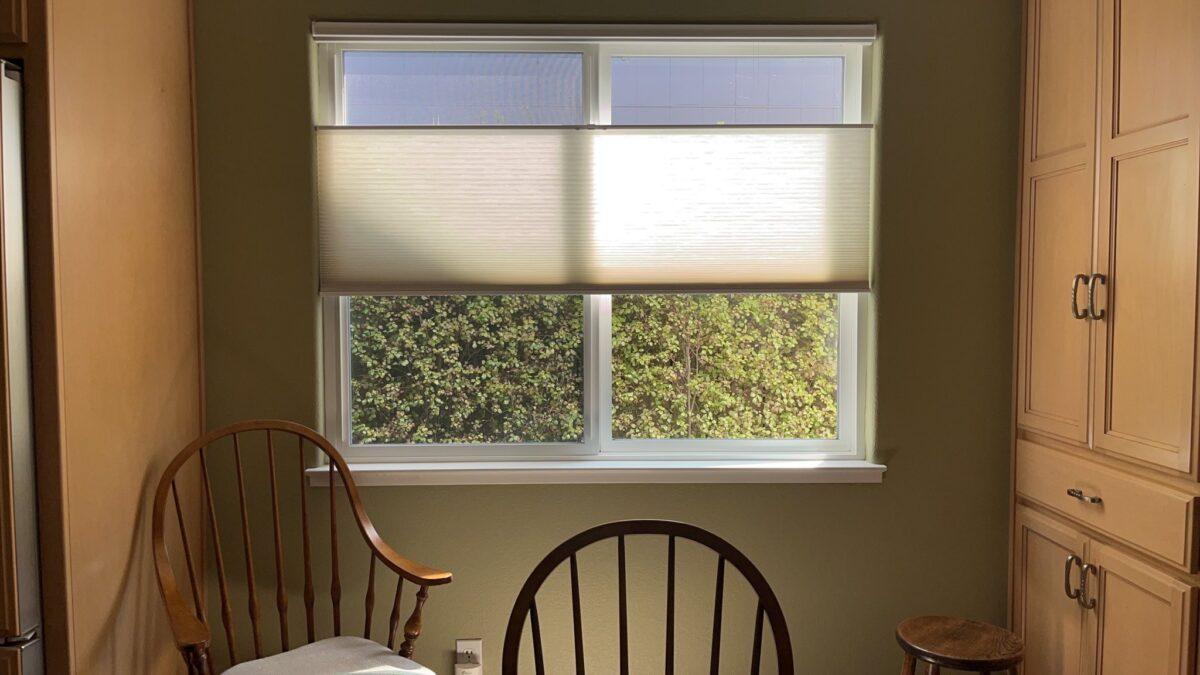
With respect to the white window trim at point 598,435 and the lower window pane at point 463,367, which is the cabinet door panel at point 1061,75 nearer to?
the white window trim at point 598,435

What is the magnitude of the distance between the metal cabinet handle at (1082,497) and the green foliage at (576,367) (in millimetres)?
672

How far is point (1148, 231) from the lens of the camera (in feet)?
5.89

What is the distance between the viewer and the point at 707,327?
8.16 ft

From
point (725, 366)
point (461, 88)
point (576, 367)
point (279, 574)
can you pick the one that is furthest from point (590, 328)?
point (279, 574)

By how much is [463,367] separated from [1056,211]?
5.51 ft

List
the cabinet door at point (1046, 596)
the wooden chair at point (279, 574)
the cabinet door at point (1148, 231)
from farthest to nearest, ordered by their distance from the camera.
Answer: the cabinet door at point (1046, 596) < the wooden chair at point (279, 574) < the cabinet door at point (1148, 231)

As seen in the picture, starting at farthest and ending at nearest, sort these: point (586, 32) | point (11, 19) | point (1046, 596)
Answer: point (586, 32), point (1046, 596), point (11, 19)

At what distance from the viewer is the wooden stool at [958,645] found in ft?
6.04

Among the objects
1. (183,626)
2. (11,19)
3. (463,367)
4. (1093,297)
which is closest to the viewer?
(11,19)

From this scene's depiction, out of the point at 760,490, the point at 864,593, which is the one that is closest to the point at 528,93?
the point at 760,490

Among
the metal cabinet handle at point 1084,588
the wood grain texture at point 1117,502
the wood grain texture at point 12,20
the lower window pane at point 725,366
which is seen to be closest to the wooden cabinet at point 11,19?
the wood grain texture at point 12,20

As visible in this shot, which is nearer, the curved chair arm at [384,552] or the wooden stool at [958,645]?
the wooden stool at [958,645]

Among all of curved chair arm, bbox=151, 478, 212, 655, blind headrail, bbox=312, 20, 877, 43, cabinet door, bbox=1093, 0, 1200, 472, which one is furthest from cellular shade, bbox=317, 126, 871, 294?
curved chair arm, bbox=151, 478, 212, 655

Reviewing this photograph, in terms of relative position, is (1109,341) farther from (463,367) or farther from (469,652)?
(469,652)
